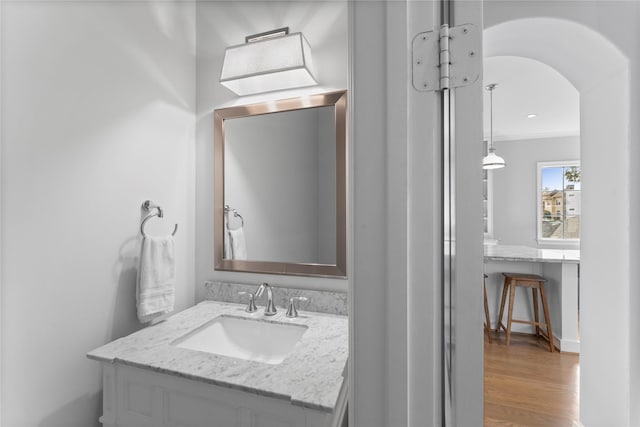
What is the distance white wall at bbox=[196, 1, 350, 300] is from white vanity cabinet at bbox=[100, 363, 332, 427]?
0.65m

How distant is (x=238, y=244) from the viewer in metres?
1.64

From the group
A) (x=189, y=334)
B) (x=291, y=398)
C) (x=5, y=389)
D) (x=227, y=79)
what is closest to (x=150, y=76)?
(x=227, y=79)

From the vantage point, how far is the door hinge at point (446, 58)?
1.45 ft

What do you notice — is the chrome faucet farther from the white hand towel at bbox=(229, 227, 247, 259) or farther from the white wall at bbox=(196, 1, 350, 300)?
the white hand towel at bbox=(229, 227, 247, 259)

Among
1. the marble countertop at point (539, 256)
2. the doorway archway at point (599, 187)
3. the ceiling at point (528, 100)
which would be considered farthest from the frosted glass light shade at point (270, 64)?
the marble countertop at point (539, 256)

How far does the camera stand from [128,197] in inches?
52.8

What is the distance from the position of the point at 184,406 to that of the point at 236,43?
162cm

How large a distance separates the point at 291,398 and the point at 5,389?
89 centimetres

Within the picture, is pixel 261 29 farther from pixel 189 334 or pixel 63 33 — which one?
pixel 189 334

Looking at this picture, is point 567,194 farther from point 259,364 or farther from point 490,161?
point 259,364

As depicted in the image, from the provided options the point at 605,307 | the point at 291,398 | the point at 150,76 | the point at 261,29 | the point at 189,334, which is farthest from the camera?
the point at 261,29

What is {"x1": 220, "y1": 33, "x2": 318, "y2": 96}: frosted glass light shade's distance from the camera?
1.39m

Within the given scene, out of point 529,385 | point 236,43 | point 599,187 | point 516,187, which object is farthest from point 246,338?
point 516,187

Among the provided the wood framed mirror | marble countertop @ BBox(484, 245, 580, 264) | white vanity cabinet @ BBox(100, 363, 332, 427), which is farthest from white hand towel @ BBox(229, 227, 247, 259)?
marble countertop @ BBox(484, 245, 580, 264)
